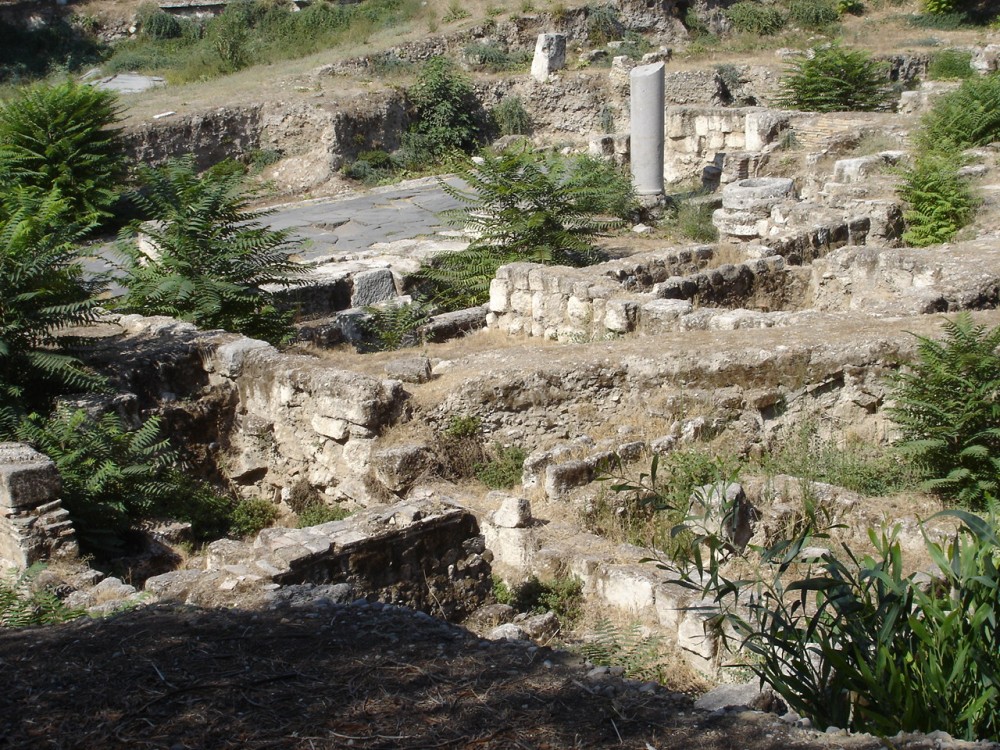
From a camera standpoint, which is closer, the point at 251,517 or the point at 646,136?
the point at 251,517

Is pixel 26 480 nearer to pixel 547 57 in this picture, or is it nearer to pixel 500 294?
pixel 500 294

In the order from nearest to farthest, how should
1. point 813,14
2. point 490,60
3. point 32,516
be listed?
point 32,516 < point 490,60 < point 813,14

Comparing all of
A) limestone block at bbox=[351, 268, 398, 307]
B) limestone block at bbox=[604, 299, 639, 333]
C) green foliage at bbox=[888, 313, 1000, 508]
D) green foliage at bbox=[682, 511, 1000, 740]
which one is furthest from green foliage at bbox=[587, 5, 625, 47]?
green foliage at bbox=[682, 511, 1000, 740]

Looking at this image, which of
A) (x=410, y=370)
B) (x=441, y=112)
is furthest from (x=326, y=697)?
(x=441, y=112)

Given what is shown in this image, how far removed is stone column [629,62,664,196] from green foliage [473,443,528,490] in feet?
31.9

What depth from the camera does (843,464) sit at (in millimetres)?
8367

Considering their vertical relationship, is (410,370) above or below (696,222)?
below

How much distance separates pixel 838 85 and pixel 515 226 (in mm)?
10183

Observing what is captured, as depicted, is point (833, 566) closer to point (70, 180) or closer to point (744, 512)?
point (744, 512)

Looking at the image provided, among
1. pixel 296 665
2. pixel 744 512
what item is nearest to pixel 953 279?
pixel 744 512

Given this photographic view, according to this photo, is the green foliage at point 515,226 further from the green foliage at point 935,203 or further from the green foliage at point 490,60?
the green foliage at point 490,60

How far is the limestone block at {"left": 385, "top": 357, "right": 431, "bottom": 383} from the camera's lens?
955cm

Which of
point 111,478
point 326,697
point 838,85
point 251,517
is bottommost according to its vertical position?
point 251,517

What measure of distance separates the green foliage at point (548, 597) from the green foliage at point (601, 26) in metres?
23.8
